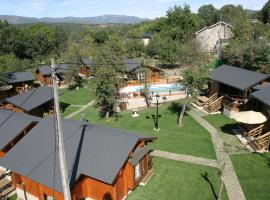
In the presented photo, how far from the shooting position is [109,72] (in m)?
31.7

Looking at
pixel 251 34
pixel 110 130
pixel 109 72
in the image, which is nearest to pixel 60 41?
pixel 251 34

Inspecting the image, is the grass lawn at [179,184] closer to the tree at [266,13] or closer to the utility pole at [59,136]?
the utility pole at [59,136]

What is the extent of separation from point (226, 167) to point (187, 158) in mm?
3305

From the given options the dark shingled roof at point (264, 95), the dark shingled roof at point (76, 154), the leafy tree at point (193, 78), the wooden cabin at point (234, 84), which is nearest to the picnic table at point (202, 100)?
the wooden cabin at point (234, 84)

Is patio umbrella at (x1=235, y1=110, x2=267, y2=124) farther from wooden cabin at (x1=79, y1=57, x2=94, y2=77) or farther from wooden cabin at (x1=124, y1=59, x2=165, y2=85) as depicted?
wooden cabin at (x1=79, y1=57, x2=94, y2=77)

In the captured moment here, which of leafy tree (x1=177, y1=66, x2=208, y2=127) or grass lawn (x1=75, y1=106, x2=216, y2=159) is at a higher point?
leafy tree (x1=177, y1=66, x2=208, y2=127)

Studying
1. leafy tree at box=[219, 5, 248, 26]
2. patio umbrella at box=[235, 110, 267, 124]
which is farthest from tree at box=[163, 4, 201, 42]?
patio umbrella at box=[235, 110, 267, 124]

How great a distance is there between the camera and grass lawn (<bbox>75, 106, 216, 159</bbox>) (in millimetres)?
24641

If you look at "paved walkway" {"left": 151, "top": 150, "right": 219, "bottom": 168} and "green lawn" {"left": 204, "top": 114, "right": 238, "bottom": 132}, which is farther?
"green lawn" {"left": 204, "top": 114, "right": 238, "bottom": 132}

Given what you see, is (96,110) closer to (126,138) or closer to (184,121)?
(184,121)

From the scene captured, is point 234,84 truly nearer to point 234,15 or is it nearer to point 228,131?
point 228,131

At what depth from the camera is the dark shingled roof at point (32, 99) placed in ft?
109

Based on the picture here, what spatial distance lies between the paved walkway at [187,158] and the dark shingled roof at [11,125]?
11.2 meters

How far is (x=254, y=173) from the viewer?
20016 mm
